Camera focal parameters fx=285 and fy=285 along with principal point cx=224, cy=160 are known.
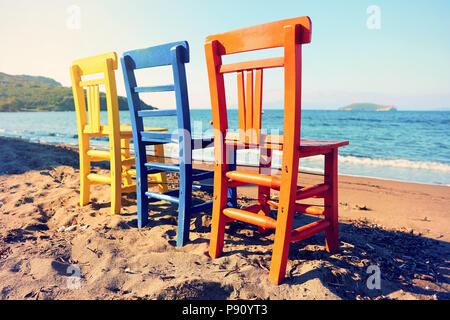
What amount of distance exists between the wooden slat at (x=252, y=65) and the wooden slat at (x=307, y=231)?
107cm

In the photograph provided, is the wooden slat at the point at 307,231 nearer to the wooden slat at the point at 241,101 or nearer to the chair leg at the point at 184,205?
the wooden slat at the point at 241,101

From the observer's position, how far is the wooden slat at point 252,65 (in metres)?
1.68

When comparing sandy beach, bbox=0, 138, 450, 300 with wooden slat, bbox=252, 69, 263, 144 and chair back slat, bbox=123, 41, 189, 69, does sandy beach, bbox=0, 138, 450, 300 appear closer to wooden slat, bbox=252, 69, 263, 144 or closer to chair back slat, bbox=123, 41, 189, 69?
wooden slat, bbox=252, 69, 263, 144

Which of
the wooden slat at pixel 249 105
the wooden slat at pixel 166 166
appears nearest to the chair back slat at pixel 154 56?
the wooden slat at pixel 249 105

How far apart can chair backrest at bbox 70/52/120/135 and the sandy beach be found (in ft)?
3.19

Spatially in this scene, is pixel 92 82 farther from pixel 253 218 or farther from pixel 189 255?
pixel 253 218

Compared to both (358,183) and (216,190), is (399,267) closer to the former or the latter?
(216,190)

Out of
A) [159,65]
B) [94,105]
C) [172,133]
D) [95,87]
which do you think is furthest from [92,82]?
[172,133]

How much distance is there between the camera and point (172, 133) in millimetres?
2385

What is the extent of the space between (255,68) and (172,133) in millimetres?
946

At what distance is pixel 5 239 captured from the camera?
7.74 feet
